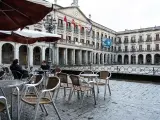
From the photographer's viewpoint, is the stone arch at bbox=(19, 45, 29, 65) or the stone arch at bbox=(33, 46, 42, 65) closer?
the stone arch at bbox=(19, 45, 29, 65)

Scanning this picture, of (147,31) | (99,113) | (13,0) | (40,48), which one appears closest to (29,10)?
(13,0)

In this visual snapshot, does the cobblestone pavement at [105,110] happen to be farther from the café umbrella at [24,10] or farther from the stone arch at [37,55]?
A: the stone arch at [37,55]

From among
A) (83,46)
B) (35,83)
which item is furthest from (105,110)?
(83,46)

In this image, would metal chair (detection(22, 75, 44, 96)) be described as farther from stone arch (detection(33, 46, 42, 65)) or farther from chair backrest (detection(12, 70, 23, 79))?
stone arch (detection(33, 46, 42, 65))

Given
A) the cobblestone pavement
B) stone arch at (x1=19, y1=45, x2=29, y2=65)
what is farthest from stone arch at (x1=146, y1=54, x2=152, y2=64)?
the cobblestone pavement

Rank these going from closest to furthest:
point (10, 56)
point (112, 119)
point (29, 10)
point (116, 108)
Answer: point (29, 10) → point (112, 119) → point (116, 108) → point (10, 56)

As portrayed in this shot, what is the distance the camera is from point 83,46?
39469 millimetres

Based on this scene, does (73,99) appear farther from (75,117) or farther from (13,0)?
(13,0)

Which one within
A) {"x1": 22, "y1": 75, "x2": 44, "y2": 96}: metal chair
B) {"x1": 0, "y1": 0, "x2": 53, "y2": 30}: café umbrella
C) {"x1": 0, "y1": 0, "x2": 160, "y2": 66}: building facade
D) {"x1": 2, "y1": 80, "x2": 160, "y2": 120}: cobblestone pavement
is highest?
{"x1": 0, "y1": 0, "x2": 160, "y2": 66}: building facade

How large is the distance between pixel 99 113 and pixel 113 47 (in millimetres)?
59682

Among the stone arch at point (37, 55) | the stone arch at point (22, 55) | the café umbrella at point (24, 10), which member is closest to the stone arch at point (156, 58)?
the stone arch at point (37, 55)

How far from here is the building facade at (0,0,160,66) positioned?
3042 cm

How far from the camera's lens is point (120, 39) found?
211 feet

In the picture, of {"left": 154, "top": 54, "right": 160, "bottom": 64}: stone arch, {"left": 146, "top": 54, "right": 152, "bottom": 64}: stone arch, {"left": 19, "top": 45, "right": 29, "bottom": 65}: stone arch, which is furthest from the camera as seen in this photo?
{"left": 146, "top": 54, "right": 152, "bottom": 64}: stone arch
